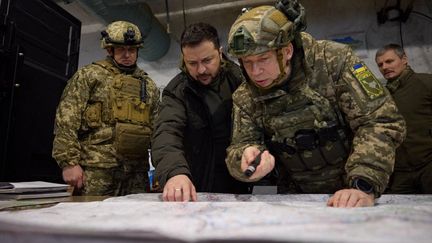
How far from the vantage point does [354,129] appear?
1015 millimetres

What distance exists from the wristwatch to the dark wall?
1.45m

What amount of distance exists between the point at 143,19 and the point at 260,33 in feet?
7.62

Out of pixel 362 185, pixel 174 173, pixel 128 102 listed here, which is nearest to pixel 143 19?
pixel 128 102

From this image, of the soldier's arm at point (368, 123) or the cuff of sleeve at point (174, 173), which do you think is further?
the cuff of sleeve at point (174, 173)

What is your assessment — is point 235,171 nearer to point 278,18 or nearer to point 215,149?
point 215,149

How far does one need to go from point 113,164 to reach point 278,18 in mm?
1116

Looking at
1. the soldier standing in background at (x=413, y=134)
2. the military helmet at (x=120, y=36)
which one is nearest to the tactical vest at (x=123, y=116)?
the military helmet at (x=120, y=36)

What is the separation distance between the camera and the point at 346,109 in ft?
3.34

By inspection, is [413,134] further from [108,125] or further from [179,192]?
[108,125]

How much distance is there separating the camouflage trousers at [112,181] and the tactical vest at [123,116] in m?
0.09

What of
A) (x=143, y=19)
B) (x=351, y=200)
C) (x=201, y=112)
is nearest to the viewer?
(x=351, y=200)

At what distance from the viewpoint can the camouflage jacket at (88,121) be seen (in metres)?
1.65

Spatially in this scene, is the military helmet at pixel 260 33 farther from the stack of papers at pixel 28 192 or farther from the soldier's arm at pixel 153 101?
the soldier's arm at pixel 153 101

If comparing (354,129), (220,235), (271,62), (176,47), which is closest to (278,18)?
(271,62)
